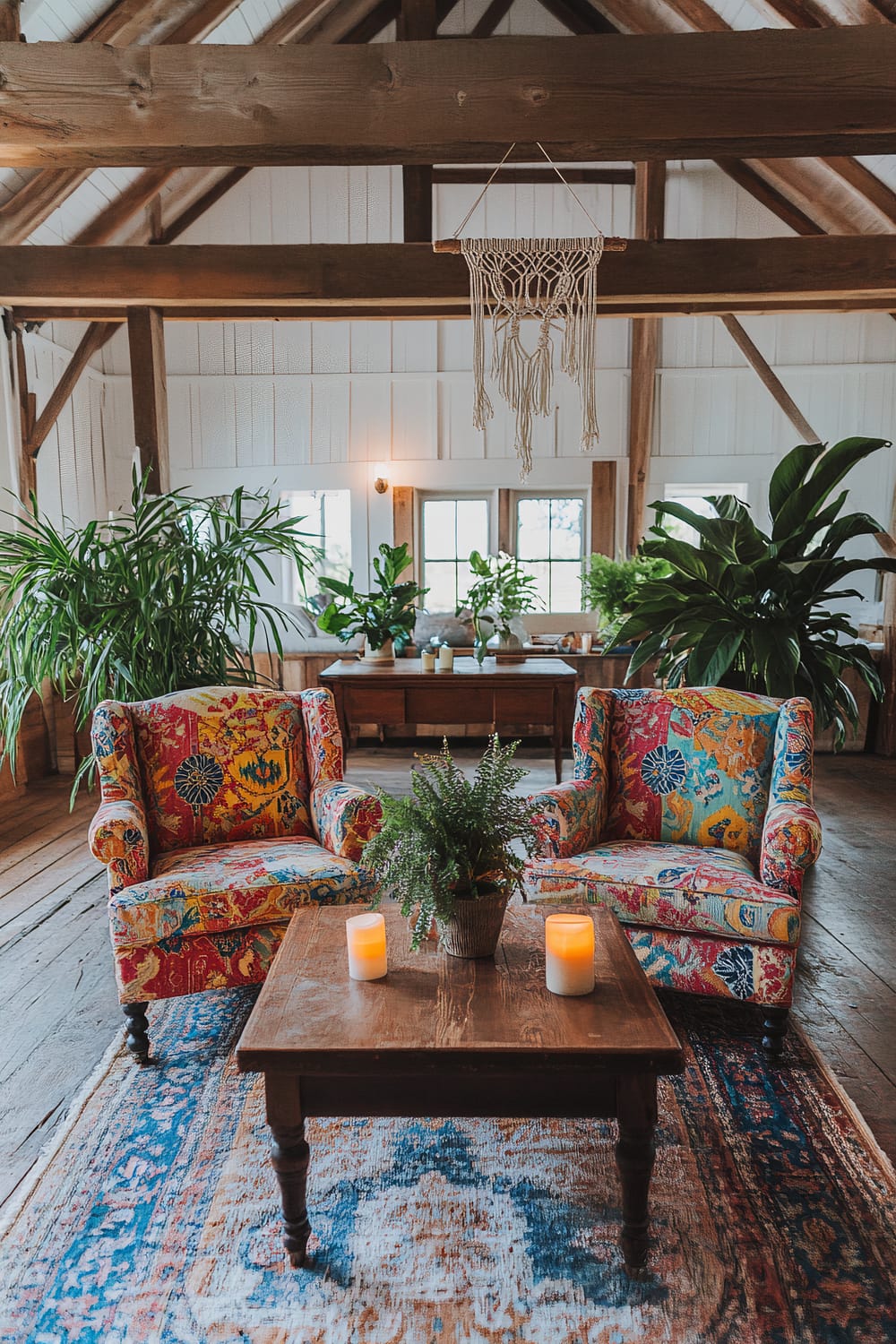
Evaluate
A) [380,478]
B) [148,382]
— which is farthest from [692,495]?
[148,382]

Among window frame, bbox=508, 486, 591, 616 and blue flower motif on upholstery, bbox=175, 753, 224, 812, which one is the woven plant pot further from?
window frame, bbox=508, 486, 591, 616

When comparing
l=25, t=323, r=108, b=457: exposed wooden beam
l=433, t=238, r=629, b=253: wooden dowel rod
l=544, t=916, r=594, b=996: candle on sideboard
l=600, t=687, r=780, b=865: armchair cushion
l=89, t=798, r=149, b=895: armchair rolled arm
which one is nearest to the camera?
l=544, t=916, r=594, b=996: candle on sideboard

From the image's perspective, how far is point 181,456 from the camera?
30.0ft

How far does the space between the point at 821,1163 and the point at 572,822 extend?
3.43 feet

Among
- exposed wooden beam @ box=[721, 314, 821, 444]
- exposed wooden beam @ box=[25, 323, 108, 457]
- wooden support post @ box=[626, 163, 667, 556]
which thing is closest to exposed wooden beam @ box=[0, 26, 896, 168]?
exposed wooden beam @ box=[25, 323, 108, 457]

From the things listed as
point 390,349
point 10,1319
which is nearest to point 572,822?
point 10,1319

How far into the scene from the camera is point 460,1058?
1.56 m

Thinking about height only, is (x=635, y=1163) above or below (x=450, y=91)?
below

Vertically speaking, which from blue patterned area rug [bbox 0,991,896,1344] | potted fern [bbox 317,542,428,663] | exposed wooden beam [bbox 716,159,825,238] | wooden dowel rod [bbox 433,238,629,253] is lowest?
blue patterned area rug [bbox 0,991,896,1344]

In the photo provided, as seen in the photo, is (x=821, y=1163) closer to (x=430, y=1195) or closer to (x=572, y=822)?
(x=430, y=1195)

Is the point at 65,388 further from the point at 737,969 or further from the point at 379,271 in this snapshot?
the point at 737,969

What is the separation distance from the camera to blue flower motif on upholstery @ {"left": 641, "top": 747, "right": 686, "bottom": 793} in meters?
2.88

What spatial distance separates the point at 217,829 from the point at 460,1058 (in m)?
1.48

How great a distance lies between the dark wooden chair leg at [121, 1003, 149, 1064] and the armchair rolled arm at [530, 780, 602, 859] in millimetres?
1126
